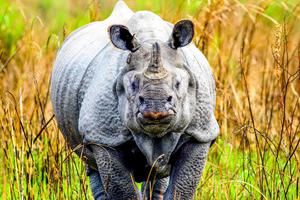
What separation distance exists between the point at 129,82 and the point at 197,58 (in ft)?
2.55

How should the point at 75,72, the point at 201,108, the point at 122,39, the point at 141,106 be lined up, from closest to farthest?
the point at 141,106, the point at 122,39, the point at 201,108, the point at 75,72

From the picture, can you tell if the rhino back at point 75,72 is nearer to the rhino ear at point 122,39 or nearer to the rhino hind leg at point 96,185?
the rhino hind leg at point 96,185

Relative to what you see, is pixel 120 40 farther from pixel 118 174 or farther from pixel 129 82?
pixel 118 174

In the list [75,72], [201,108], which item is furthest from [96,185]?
[201,108]

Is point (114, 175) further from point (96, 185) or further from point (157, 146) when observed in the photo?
point (96, 185)

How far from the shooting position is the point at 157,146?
15.9 feet

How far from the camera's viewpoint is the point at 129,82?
15.5ft

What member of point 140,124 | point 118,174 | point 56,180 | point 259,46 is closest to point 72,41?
point 56,180

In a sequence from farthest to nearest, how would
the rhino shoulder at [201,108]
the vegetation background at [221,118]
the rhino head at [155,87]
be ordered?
the vegetation background at [221,118]
the rhino shoulder at [201,108]
the rhino head at [155,87]

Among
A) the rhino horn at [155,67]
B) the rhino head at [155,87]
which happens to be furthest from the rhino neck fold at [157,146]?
the rhino horn at [155,67]

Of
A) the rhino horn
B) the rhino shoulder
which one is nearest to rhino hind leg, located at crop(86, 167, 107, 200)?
the rhino shoulder

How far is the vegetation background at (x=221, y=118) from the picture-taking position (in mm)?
5684

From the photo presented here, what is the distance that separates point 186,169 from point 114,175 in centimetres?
39

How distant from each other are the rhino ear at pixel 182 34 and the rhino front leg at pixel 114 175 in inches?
26.6
